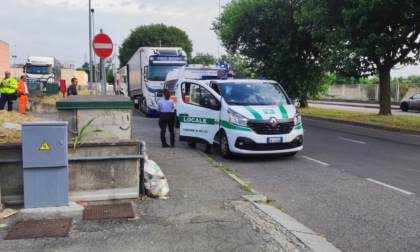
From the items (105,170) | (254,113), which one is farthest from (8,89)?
(105,170)

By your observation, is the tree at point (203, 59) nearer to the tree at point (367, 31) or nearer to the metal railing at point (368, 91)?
the metal railing at point (368, 91)

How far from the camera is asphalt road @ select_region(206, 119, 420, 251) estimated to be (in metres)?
5.18

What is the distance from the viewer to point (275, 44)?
26.8 metres

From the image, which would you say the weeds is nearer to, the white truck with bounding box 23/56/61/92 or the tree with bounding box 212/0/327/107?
the tree with bounding box 212/0/327/107

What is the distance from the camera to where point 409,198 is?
671 cm

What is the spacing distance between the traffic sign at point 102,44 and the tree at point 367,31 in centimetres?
929

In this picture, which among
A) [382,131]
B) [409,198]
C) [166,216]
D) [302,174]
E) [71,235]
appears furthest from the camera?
[382,131]

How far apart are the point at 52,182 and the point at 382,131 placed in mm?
14282

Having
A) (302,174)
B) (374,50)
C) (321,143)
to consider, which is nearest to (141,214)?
(302,174)

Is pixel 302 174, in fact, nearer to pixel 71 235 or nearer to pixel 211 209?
pixel 211 209

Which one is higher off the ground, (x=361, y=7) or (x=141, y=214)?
(x=361, y=7)

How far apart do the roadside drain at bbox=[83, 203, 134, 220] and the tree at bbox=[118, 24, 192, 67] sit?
65.5 m

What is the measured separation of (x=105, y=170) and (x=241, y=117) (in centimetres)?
423

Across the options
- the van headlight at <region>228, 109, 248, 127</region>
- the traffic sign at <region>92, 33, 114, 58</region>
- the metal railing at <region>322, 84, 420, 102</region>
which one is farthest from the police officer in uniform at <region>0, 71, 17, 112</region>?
the metal railing at <region>322, 84, 420, 102</region>
